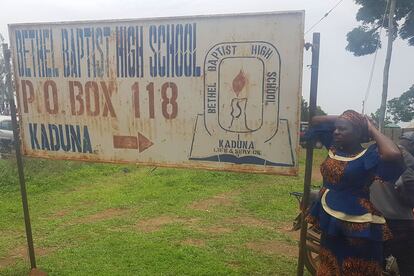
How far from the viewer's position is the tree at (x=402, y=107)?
29.5 metres

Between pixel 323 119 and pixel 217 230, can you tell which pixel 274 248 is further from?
pixel 323 119

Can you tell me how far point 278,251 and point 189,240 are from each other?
1.08 meters

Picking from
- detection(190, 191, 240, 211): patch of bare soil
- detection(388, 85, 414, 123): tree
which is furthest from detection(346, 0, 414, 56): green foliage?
detection(190, 191, 240, 211): patch of bare soil

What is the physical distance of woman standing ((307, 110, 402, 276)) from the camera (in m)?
2.27

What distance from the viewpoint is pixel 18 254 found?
436 cm

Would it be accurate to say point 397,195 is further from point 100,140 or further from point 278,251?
point 100,140

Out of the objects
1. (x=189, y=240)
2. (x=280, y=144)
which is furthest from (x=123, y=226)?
(x=280, y=144)

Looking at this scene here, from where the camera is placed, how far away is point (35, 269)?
3684 millimetres

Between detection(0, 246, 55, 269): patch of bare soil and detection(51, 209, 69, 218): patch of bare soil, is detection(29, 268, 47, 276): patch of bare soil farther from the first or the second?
detection(51, 209, 69, 218): patch of bare soil

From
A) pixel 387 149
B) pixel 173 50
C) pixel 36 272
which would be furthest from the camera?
pixel 36 272

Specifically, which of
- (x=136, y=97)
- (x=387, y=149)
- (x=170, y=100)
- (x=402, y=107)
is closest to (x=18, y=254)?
(x=136, y=97)

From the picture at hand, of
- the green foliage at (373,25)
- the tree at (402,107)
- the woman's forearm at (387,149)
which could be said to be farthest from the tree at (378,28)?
the woman's forearm at (387,149)

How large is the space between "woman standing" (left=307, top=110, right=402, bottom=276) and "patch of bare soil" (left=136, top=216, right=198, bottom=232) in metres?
3.09

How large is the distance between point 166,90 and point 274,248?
2464mm
